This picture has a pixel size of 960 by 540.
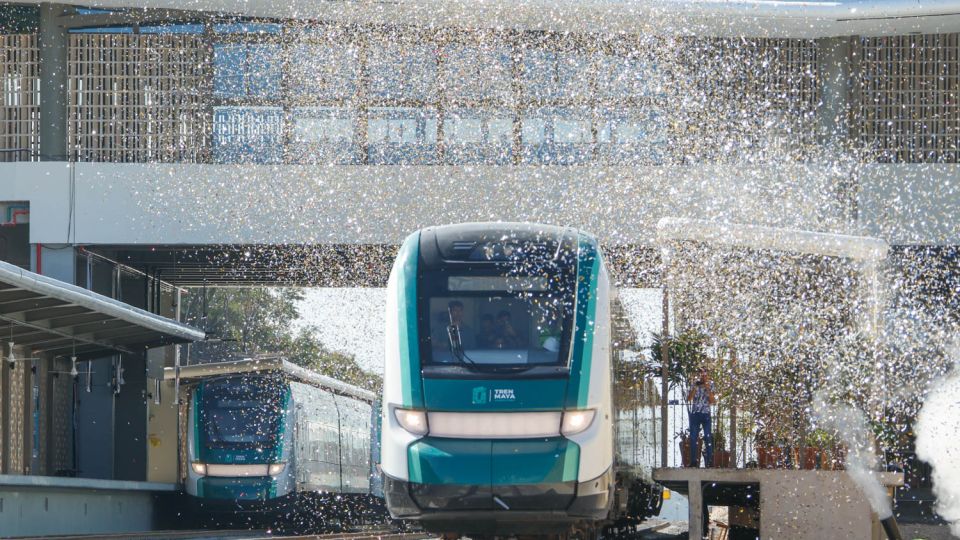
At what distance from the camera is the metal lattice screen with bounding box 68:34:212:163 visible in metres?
22.4

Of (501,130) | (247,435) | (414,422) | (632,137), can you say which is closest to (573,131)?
(632,137)

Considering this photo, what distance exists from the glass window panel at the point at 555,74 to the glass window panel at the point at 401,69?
5.04ft

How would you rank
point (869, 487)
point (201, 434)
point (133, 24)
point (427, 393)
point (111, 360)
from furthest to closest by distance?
point (201, 434) < point (111, 360) < point (133, 24) < point (869, 487) < point (427, 393)

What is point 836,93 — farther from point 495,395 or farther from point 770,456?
point 495,395

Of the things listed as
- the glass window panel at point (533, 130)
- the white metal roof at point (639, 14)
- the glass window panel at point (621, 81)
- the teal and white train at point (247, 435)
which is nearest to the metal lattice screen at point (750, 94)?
the white metal roof at point (639, 14)

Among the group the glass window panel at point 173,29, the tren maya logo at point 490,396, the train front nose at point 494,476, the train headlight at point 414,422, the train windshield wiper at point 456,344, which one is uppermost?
the glass window panel at point 173,29

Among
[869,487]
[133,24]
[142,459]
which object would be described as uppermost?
[133,24]

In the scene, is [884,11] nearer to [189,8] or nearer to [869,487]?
[869,487]

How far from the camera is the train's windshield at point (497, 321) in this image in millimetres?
12031

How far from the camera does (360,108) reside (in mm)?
22766

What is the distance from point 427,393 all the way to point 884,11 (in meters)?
12.3

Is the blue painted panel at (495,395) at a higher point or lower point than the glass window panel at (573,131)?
lower

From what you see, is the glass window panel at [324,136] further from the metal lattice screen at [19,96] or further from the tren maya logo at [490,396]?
the tren maya logo at [490,396]

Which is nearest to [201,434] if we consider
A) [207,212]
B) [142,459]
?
[142,459]
